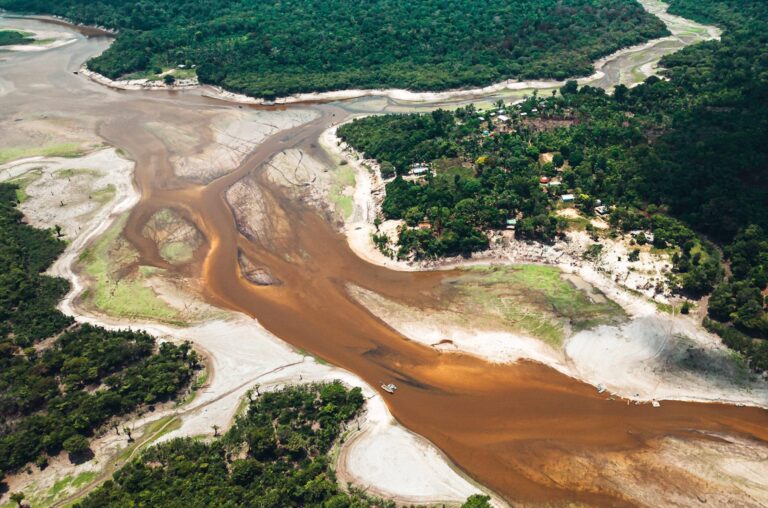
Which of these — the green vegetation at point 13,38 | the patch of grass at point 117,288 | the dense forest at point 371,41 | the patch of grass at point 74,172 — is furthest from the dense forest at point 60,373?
the green vegetation at point 13,38

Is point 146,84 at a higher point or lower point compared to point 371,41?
lower

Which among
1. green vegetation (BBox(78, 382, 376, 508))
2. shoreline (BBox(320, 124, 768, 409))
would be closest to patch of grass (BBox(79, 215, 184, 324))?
green vegetation (BBox(78, 382, 376, 508))

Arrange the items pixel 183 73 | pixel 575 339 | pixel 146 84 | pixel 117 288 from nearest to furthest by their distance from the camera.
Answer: pixel 575 339 → pixel 117 288 → pixel 146 84 → pixel 183 73

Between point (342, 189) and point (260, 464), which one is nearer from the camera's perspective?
point (260, 464)

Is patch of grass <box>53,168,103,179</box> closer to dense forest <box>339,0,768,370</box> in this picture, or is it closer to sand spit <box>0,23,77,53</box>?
dense forest <box>339,0,768,370</box>

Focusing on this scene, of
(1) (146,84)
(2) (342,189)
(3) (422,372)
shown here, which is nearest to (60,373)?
(3) (422,372)


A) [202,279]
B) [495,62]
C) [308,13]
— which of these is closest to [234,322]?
[202,279]

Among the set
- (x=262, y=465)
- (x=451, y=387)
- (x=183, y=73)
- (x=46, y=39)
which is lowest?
(x=262, y=465)

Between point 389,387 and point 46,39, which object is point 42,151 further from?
point 389,387
